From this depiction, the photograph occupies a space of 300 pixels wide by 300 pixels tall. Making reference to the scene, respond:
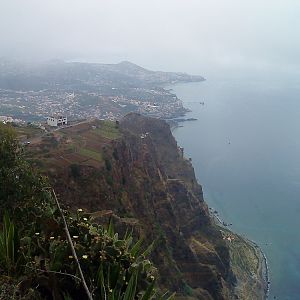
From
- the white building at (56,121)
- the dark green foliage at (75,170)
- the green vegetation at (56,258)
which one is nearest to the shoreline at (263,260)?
the dark green foliage at (75,170)

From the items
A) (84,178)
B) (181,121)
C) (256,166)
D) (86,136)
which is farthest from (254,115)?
(84,178)

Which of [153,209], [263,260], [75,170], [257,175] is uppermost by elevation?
[75,170]

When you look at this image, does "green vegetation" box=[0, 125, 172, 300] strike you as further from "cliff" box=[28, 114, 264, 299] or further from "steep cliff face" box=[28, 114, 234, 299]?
"steep cliff face" box=[28, 114, 234, 299]

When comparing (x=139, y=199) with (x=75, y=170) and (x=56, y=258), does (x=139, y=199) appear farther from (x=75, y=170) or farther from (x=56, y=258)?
(x=56, y=258)

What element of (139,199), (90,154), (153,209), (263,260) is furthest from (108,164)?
(263,260)

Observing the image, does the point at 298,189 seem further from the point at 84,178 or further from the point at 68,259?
the point at 68,259
